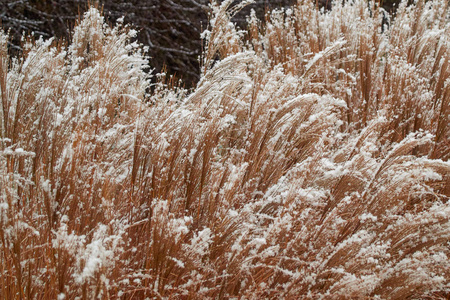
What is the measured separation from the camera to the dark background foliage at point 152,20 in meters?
6.17

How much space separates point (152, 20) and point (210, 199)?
6157 millimetres

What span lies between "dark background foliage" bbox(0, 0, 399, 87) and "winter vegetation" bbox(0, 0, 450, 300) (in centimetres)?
469

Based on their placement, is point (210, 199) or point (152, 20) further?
point (152, 20)

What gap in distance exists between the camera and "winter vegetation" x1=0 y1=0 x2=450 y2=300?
2.85 feet

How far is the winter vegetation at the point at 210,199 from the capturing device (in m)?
0.87

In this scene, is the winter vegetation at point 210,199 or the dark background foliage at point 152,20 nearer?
the winter vegetation at point 210,199

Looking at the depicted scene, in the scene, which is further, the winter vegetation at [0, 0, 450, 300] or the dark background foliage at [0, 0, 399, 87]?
the dark background foliage at [0, 0, 399, 87]

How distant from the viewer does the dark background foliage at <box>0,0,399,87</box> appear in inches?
243

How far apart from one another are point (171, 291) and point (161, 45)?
6.60 metres

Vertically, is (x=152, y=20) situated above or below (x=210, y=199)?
above

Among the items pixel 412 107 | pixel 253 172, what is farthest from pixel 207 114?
pixel 412 107

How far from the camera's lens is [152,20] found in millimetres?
6742

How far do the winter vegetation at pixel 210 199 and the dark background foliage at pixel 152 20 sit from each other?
185 inches

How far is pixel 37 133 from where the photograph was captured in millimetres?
Result: 1450
